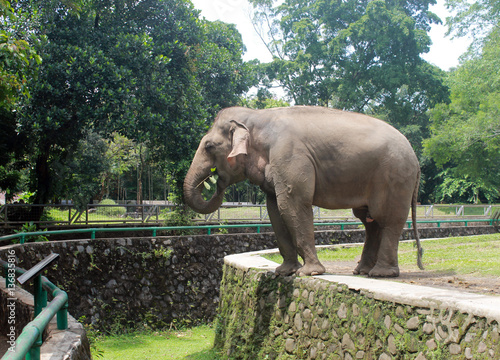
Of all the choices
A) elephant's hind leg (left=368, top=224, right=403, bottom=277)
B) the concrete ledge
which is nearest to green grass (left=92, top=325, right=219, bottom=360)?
elephant's hind leg (left=368, top=224, right=403, bottom=277)

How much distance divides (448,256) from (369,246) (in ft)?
12.6

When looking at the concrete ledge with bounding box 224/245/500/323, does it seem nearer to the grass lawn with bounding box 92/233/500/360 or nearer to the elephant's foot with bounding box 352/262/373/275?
the elephant's foot with bounding box 352/262/373/275

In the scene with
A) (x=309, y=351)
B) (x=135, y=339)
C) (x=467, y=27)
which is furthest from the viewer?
(x=467, y=27)

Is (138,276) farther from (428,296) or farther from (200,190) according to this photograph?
(428,296)

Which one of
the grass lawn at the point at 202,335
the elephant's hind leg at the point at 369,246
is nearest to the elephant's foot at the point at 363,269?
the elephant's hind leg at the point at 369,246

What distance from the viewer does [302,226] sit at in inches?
231

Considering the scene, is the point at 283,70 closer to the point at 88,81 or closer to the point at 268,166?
the point at 88,81

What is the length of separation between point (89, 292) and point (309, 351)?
22.7 feet

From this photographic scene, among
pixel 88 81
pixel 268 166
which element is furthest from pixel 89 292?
pixel 268 166

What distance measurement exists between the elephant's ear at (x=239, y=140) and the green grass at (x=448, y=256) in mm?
3281

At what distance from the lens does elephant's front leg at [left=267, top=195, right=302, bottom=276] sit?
6300 mm

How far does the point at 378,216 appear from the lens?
19.5ft

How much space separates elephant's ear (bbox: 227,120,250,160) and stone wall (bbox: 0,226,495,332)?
5.78 meters

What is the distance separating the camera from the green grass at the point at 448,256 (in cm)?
694
